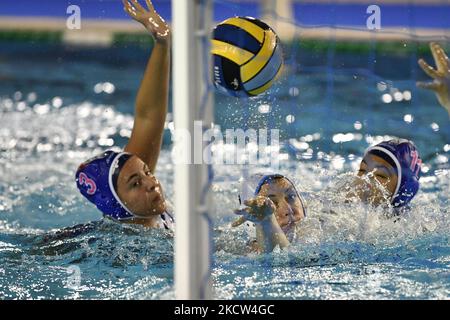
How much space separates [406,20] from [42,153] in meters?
4.04

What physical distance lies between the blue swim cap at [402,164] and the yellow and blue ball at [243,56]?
2.04 feet

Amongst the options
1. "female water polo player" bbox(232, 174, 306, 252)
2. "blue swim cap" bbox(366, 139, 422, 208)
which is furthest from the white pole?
"blue swim cap" bbox(366, 139, 422, 208)

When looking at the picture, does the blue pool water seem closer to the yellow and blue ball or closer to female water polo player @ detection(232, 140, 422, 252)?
female water polo player @ detection(232, 140, 422, 252)

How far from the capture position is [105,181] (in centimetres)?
328

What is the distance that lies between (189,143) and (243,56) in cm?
130

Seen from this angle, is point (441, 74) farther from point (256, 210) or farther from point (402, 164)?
point (256, 210)

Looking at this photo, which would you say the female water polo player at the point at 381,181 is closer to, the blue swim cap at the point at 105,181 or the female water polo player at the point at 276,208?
the female water polo player at the point at 276,208

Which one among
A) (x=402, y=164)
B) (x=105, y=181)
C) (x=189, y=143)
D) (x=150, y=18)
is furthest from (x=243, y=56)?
(x=189, y=143)

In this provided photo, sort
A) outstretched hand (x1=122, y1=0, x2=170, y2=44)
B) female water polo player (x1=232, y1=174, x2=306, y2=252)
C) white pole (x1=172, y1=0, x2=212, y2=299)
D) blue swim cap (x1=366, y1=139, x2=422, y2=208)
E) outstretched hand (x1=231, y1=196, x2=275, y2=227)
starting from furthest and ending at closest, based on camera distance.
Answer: blue swim cap (x1=366, y1=139, x2=422, y2=208)
outstretched hand (x1=122, y1=0, x2=170, y2=44)
female water polo player (x1=232, y1=174, x2=306, y2=252)
outstretched hand (x1=231, y1=196, x2=275, y2=227)
white pole (x1=172, y1=0, x2=212, y2=299)

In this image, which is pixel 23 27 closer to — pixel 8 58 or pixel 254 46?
pixel 8 58

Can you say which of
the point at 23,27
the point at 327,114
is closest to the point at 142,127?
the point at 327,114

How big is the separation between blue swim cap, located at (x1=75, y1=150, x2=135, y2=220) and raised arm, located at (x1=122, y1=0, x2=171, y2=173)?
33 cm

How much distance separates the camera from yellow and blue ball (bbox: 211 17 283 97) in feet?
10.5

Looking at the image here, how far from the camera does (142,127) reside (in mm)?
3629
